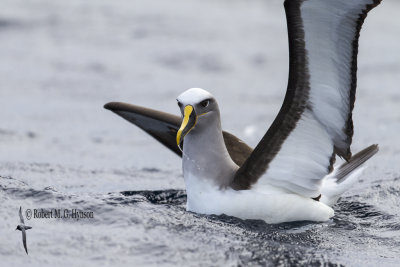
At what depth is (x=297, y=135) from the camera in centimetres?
677

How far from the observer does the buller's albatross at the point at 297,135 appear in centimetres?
629

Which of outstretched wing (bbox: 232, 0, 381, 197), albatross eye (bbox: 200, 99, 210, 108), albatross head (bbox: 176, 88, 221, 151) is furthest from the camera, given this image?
albatross eye (bbox: 200, 99, 210, 108)

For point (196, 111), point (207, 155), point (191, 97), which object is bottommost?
point (207, 155)

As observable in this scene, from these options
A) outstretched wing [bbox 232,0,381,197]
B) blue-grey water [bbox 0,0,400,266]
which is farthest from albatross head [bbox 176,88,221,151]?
blue-grey water [bbox 0,0,400,266]

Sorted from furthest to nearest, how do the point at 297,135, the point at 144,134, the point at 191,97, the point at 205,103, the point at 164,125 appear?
the point at 144,134 < the point at 164,125 < the point at 205,103 < the point at 191,97 < the point at 297,135

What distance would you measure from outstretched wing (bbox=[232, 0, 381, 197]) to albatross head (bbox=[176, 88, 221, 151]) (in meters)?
0.59

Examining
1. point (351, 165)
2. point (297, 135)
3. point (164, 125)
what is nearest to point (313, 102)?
point (297, 135)

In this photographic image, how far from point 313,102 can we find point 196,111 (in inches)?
42.4

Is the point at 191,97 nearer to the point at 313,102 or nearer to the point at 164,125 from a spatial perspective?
the point at 313,102

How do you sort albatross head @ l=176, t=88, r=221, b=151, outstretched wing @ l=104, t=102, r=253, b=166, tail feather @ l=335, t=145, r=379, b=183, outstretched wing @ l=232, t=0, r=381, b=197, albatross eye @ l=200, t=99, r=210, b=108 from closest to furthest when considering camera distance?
outstretched wing @ l=232, t=0, r=381, b=197
albatross head @ l=176, t=88, r=221, b=151
albatross eye @ l=200, t=99, r=210, b=108
tail feather @ l=335, t=145, r=379, b=183
outstretched wing @ l=104, t=102, r=253, b=166

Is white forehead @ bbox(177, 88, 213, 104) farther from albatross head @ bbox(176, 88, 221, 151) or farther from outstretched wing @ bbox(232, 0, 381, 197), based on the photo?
outstretched wing @ bbox(232, 0, 381, 197)

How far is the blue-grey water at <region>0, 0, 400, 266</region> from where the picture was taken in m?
6.33

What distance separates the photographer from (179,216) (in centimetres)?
703

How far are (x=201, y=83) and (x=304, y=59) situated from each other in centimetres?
1006
